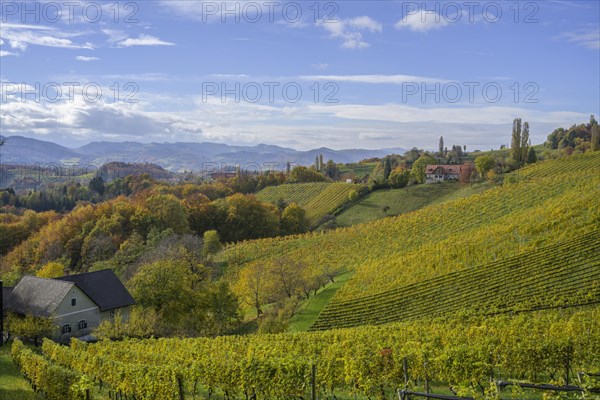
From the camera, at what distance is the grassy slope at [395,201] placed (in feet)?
294

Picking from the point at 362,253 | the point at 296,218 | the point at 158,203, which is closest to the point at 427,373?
the point at 362,253

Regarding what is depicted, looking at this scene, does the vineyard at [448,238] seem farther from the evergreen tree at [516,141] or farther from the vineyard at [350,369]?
the evergreen tree at [516,141]

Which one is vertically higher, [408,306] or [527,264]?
[527,264]

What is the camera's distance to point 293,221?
293 ft

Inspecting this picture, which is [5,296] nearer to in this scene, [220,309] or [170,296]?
[170,296]

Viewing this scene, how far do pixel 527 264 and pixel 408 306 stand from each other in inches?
340

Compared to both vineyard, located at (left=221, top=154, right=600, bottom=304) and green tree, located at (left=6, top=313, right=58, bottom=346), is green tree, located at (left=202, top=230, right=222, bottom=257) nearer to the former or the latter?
vineyard, located at (left=221, top=154, right=600, bottom=304)

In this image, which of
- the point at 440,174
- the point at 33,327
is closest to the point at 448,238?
the point at 33,327

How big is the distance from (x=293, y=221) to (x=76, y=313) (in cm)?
5478

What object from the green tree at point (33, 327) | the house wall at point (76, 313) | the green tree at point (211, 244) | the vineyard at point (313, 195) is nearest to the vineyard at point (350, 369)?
the green tree at point (33, 327)

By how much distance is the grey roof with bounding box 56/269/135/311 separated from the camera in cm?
3797

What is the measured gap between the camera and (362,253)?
52156 mm

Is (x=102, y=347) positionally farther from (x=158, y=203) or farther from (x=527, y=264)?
(x=158, y=203)

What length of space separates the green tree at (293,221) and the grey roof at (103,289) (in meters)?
49.7
